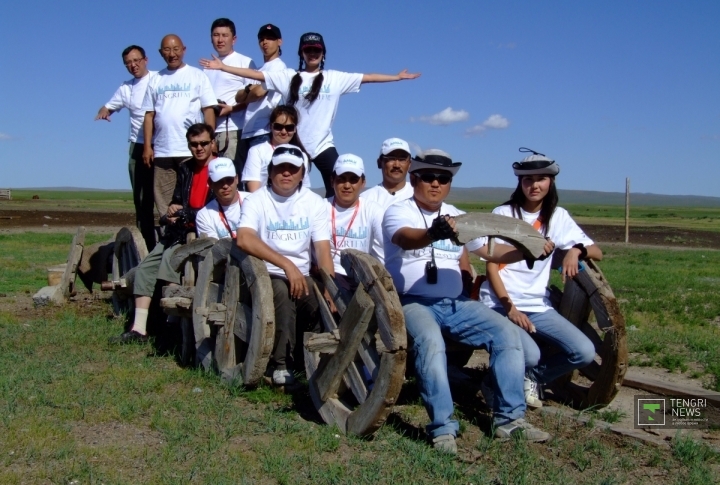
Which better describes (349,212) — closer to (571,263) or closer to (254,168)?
(254,168)

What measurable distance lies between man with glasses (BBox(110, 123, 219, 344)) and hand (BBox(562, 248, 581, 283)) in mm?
3339

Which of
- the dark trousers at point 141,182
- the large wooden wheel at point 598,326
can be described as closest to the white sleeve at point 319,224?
the large wooden wheel at point 598,326

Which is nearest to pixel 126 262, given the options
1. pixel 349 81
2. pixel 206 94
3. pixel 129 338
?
pixel 129 338

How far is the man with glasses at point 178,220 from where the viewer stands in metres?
7.39

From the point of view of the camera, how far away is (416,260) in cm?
516

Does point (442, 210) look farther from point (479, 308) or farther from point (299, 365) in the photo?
point (299, 365)

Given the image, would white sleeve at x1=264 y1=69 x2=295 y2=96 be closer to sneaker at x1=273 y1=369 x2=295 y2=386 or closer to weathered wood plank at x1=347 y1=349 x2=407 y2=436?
sneaker at x1=273 y1=369 x2=295 y2=386

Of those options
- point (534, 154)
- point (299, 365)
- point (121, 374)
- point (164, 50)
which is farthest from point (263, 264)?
point (164, 50)

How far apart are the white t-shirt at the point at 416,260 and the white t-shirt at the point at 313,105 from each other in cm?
272

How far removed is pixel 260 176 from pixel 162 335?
6.20ft

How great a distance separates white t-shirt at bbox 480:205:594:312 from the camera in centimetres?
557

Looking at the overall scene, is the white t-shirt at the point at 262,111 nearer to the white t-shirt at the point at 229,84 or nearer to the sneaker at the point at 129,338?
the white t-shirt at the point at 229,84

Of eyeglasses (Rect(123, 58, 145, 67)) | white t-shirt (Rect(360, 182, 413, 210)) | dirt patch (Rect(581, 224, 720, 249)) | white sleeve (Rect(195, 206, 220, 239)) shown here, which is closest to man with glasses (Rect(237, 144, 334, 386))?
white t-shirt (Rect(360, 182, 413, 210))

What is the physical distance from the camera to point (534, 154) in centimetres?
567
